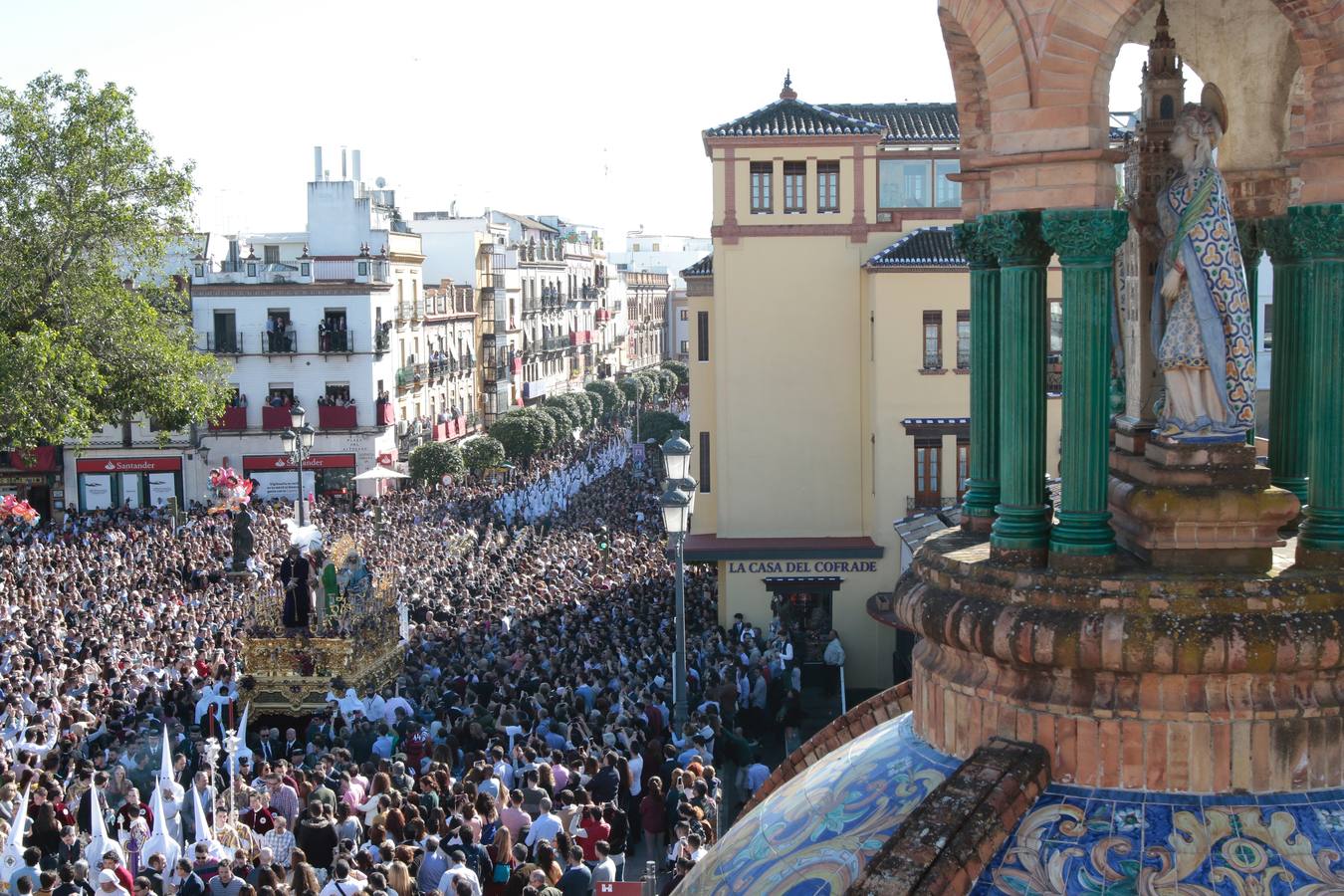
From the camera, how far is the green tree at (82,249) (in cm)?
3488

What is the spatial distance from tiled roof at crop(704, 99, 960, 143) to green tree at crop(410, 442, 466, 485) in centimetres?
2295

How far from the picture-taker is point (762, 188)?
33.9m

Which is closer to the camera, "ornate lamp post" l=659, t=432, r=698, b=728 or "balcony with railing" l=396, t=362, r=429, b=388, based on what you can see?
"ornate lamp post" l=659, t=432, r=698, b=728

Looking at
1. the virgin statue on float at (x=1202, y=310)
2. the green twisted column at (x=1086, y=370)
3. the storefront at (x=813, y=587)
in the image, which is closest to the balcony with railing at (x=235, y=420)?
the storefront at (x=813, y=587)

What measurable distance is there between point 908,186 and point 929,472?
607 cm

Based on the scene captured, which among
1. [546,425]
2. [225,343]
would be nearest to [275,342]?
[225,343]

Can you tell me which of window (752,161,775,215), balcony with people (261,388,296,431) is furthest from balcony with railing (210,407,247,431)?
window (752,161,775,215)

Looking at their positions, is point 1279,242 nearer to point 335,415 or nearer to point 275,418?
point 335,415

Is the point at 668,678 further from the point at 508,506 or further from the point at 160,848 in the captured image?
the point at 508,506

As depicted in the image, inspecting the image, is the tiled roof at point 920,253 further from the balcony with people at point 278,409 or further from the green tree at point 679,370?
the green tree at point 679,370

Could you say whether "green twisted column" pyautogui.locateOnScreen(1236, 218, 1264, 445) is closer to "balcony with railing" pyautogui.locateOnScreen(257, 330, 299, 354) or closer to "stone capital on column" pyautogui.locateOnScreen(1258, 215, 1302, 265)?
"stone capital on column" pyautogui.locateOnScreen(1258, 215, 1302, 265)

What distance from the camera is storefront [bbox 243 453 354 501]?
5728 cm

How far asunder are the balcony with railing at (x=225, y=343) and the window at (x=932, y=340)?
106 feet

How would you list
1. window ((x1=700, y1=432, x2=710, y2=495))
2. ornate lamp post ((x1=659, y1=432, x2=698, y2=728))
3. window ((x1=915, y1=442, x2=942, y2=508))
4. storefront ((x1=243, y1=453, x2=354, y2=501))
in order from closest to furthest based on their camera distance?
ornate lamp post ((x1=659, y1=432, x2=698, y2=728)) → window ((x1=915, y1=442, x2=942, y2=508)) → window ((x1=700, y1=432, x2=710, y2=495)) → storefront ((x1=243, y1=453, x2=354, y2=501))
